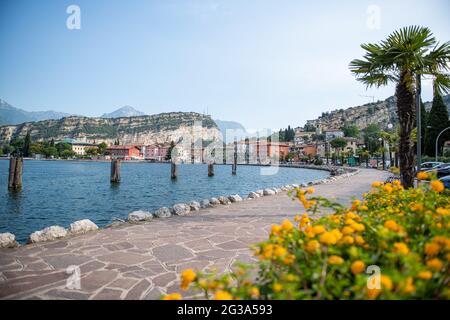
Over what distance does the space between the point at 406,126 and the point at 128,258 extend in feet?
24.8

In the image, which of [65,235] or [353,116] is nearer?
[65,235]

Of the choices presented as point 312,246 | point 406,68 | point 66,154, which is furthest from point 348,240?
point 66,154

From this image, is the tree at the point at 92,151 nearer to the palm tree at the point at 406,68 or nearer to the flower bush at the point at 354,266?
the palm tree at the point at 406,68

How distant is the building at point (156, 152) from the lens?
154925 millimetres

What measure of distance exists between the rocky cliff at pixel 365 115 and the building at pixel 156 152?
327 feet

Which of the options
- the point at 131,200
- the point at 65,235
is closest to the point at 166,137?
the point at 131,200

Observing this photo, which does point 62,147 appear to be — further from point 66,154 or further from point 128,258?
point 128,258

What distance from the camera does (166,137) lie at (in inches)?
7333

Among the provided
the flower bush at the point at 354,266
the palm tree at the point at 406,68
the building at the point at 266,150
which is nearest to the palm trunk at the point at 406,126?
the palm tree at the point at 406,68

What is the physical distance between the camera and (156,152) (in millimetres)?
158625

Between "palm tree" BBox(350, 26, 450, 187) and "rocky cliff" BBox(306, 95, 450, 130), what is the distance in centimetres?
14665
